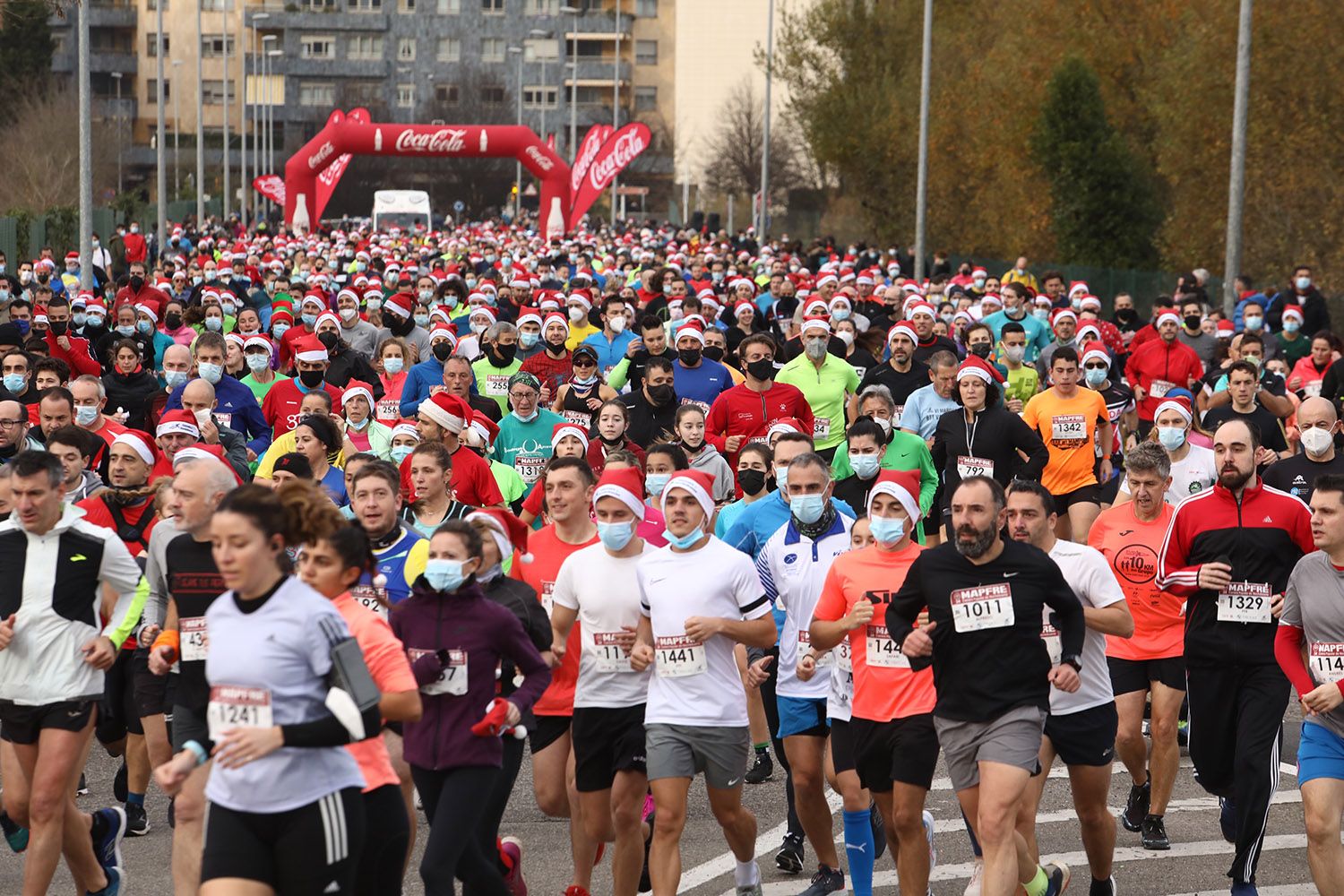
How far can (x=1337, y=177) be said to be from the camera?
32594 mm

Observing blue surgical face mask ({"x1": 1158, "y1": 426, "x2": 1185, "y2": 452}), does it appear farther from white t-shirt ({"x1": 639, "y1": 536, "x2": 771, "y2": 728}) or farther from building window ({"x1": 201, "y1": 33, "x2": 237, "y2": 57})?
building window ({"x1": 201, "y1": 33, "x2": 237, "y2": 57})

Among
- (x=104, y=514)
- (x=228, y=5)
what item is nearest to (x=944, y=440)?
(x=104, y=514)

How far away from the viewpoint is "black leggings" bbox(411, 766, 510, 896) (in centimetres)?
714

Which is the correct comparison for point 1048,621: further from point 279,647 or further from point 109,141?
point 109,141

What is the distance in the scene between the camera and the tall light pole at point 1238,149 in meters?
25.3

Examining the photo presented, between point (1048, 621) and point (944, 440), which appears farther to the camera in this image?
point (944, 440)

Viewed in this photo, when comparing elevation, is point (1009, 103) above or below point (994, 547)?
above

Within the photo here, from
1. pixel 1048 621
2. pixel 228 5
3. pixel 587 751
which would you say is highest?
pixel 228 5

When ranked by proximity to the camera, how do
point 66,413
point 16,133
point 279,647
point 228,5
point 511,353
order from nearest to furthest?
1. point 279,647
2. point 66,413
3. point 511,353
4. point 16,133
5. point 228,5

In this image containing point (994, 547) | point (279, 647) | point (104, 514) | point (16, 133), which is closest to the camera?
point (279, 647)

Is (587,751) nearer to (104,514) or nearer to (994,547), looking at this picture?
(994,547)

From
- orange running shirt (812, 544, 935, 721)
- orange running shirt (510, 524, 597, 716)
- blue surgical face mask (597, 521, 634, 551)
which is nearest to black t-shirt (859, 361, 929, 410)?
orange running shirt (510, 524, 597, 716)

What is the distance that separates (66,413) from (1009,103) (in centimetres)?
3593

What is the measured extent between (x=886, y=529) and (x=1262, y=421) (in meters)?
6.18
